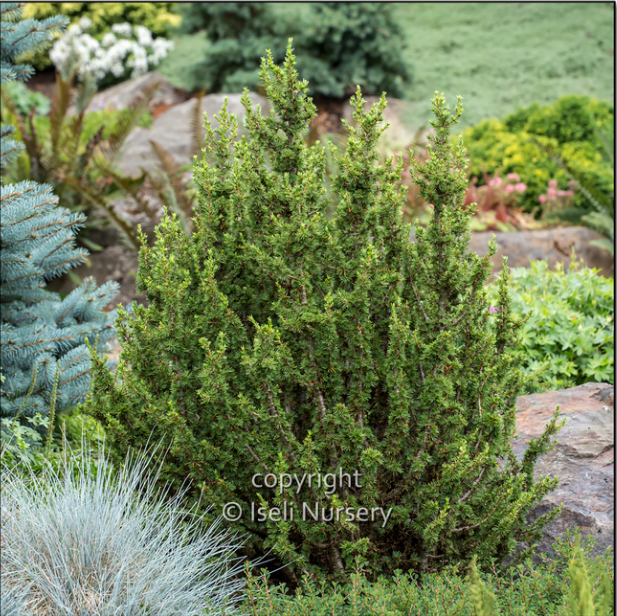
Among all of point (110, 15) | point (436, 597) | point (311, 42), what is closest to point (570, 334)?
point (436, 597)

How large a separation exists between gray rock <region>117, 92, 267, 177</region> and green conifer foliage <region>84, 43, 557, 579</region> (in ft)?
18.7

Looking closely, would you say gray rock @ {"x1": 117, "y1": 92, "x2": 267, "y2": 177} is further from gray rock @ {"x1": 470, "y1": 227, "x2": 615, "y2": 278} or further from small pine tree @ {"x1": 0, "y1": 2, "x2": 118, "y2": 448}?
small pine tree @ {"x1": 0, "y1": 2, "x2": 118, "y2": 448}

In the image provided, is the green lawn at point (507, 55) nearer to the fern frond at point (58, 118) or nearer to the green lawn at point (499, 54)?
the green lawn at point (499, 54)

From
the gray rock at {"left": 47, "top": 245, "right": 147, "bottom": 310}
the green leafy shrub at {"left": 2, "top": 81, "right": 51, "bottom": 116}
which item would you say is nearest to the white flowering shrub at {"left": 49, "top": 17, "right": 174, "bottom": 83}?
the green leafy shrub at {"left": 2, "top": 81, "right": 51, "bottom": 116}

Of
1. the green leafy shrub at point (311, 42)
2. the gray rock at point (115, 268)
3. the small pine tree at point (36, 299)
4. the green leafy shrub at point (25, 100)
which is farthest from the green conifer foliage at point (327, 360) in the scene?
the green leafy shrub at point (25, 100)

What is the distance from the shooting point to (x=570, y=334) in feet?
12.4

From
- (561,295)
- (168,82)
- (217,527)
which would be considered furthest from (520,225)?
(168,82)

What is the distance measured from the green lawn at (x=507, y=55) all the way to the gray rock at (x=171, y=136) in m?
3.26

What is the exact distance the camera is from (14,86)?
32.4 ft

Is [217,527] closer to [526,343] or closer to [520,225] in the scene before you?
[526,343]

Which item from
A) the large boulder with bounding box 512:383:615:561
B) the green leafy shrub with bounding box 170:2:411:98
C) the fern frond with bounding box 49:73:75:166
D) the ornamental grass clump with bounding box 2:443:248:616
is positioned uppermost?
the green leafy shrub with bounding box 170:2:411:98

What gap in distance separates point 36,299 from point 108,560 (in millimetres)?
2201

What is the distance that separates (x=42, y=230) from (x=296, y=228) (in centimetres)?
205

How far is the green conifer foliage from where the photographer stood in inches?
79.2
